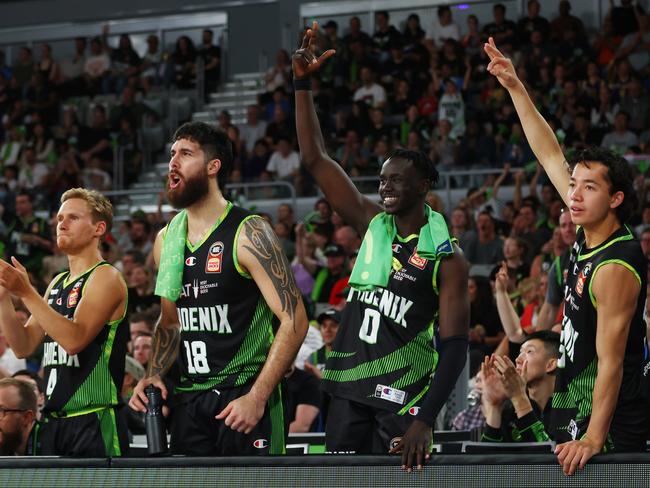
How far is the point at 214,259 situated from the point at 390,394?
940 millimetres

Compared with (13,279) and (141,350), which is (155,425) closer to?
(13,279)

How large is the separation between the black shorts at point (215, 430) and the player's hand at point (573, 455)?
56.2 inches

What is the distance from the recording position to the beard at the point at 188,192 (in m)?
4.70

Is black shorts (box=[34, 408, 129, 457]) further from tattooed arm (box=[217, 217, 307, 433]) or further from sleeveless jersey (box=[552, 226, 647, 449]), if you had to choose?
sleeveless jersey (box=[552, 226, 647, 449])

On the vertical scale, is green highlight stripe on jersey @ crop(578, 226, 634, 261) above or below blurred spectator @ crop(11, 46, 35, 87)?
below

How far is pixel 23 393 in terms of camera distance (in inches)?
214

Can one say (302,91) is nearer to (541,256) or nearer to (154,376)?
(154,376)

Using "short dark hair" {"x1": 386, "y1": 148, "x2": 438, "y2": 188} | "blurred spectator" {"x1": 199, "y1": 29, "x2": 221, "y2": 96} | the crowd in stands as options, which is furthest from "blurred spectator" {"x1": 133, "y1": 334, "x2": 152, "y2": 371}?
"blurred spectator" {"x1": 199, "y1": 29, "x2": 221, "y2": 96}

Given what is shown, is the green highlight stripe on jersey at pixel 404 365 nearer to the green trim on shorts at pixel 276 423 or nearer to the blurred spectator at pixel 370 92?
the green trim on shorts at pixel 276 423

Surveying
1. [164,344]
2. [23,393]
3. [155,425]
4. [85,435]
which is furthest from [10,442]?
[155,425]

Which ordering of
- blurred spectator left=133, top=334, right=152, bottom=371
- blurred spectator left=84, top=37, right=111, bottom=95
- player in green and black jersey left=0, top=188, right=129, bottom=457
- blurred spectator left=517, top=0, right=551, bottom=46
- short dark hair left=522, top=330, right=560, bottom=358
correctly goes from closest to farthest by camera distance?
player in green and black jersey left=0, top=188, right=129, bottom=457 < short dark hair left=522, top=330, right=560, bottom=358 < blurred spectator left=133, top=334, right=152, bottom=371 < blurred spectator left=517, top=0, right=551, bottom=46 < blurred spectator left=84, top=37, right=111, bottom=95

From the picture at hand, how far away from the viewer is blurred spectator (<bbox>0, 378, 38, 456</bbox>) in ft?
17.6

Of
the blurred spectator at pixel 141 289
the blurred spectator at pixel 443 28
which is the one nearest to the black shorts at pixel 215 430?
the blurred spectator at pixel 141 289

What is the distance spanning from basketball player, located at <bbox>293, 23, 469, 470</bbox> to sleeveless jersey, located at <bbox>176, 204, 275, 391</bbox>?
347mm
